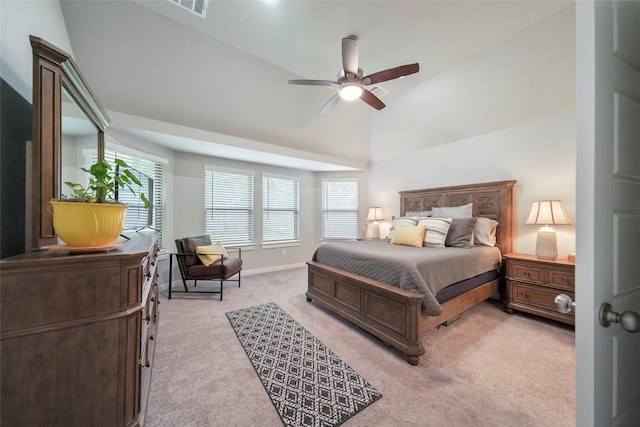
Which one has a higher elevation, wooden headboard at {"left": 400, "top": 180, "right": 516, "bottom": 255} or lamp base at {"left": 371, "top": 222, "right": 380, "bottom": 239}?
wooden headboard at {"left": 400, "top": 180, "right": 516, "bottom": 255}

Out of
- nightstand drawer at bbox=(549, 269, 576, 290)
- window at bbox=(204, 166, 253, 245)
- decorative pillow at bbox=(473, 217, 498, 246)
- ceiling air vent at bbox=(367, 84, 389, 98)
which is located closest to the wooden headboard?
decorative pillow at bbox=(473, 217, 498, 246)

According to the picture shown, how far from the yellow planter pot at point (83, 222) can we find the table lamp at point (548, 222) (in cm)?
408

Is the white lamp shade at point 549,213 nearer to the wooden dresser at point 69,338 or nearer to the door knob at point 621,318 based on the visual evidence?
the door knob at point 621,318

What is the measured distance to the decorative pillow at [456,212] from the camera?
3.55 metres

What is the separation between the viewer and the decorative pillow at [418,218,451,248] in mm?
3115

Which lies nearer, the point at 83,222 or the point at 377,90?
the point at 83,222

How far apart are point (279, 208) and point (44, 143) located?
414 centimetres

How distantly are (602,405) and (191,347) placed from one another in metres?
2.63

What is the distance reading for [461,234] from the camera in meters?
3.13

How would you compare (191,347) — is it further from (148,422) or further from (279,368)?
(279,368)

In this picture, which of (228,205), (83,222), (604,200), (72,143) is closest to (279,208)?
(228,205)

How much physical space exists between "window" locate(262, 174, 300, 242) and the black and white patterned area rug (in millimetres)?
2673

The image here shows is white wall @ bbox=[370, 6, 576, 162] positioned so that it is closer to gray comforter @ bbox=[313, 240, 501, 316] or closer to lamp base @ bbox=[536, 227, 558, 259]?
lamp base @ bbox=[536, 227, 558, 259]

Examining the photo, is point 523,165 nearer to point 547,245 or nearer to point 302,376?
point 547,245
